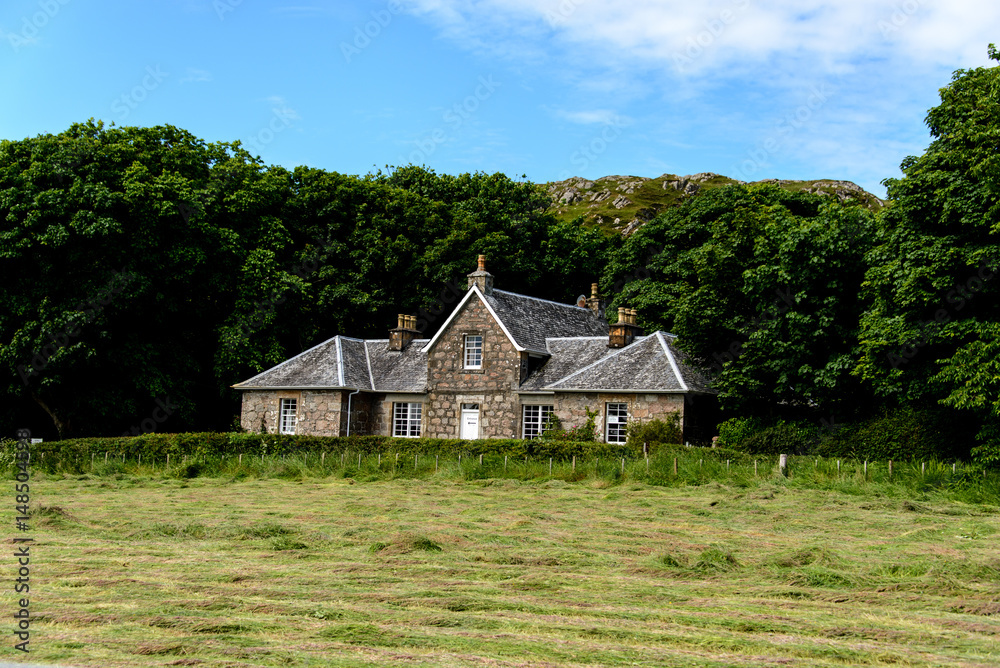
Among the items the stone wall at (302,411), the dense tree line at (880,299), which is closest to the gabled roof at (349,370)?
the stone wall at (302,411)

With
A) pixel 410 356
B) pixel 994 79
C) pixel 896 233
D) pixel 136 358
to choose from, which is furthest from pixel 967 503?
pixel 136 358

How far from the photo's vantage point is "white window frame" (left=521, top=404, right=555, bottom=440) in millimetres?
36469

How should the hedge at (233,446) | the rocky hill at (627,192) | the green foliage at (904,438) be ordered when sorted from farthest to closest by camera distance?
the rocky hill at (627,192) < the hedge at (233,446) < the green foliage at (904,438)

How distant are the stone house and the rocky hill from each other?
73975mm

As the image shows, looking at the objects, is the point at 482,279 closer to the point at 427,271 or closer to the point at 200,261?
the point at 427,271

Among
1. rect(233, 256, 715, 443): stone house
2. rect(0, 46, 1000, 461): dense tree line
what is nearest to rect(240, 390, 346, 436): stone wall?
rect(233, 256, 715, 443): stone house

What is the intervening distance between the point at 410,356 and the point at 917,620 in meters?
33.3

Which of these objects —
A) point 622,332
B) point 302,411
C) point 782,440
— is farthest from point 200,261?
point 782,440

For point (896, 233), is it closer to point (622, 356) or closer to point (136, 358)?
point (622, 356)

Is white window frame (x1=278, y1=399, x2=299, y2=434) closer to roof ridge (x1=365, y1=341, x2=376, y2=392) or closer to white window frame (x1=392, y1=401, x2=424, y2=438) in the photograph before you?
roof ridge (x1=365, y1=341, x2=376, y2=392)

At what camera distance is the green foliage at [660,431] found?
106ft

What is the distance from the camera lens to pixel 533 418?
121 feet

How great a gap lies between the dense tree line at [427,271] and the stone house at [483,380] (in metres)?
2.37

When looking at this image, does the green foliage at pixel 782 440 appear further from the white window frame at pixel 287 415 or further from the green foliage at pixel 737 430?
the white window frame at pixel 287 415
